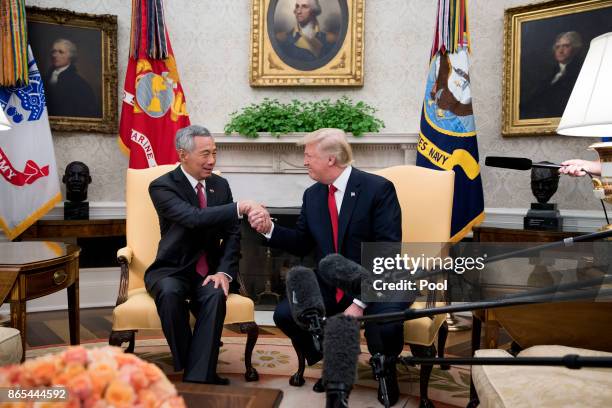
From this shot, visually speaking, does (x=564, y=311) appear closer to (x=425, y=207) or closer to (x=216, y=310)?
(x=425, y=207)

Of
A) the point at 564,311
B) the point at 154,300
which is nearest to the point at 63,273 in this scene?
the point at 154,300

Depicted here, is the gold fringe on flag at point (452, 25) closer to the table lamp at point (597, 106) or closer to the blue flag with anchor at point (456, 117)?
the blue flag with anchor at point (456, 117)

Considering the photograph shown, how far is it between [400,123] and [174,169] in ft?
8.80

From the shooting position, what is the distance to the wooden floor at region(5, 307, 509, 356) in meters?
3.61

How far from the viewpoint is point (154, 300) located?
272cm

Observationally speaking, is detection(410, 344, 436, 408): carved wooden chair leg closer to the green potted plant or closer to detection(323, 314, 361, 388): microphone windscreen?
detection(323, 314, 361, 388): microphone windscreen

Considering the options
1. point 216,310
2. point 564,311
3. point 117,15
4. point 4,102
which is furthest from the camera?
point 117,15

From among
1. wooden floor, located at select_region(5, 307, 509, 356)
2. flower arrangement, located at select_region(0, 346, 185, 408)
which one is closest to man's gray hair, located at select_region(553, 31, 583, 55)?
wooden floor, located at select_region(5, 307, 509, 356)

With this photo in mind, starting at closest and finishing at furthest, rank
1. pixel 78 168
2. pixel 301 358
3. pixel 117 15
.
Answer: pixel 301 358 → pixel 78 168 → pixel 117 15

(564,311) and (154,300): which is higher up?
(564,311)

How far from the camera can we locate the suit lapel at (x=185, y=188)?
295cm

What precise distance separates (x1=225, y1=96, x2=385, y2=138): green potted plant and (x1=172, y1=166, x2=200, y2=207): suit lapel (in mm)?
1775

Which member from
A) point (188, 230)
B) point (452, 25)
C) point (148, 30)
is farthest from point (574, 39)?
point (148, 30)

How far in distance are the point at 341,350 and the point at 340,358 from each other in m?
0.01
